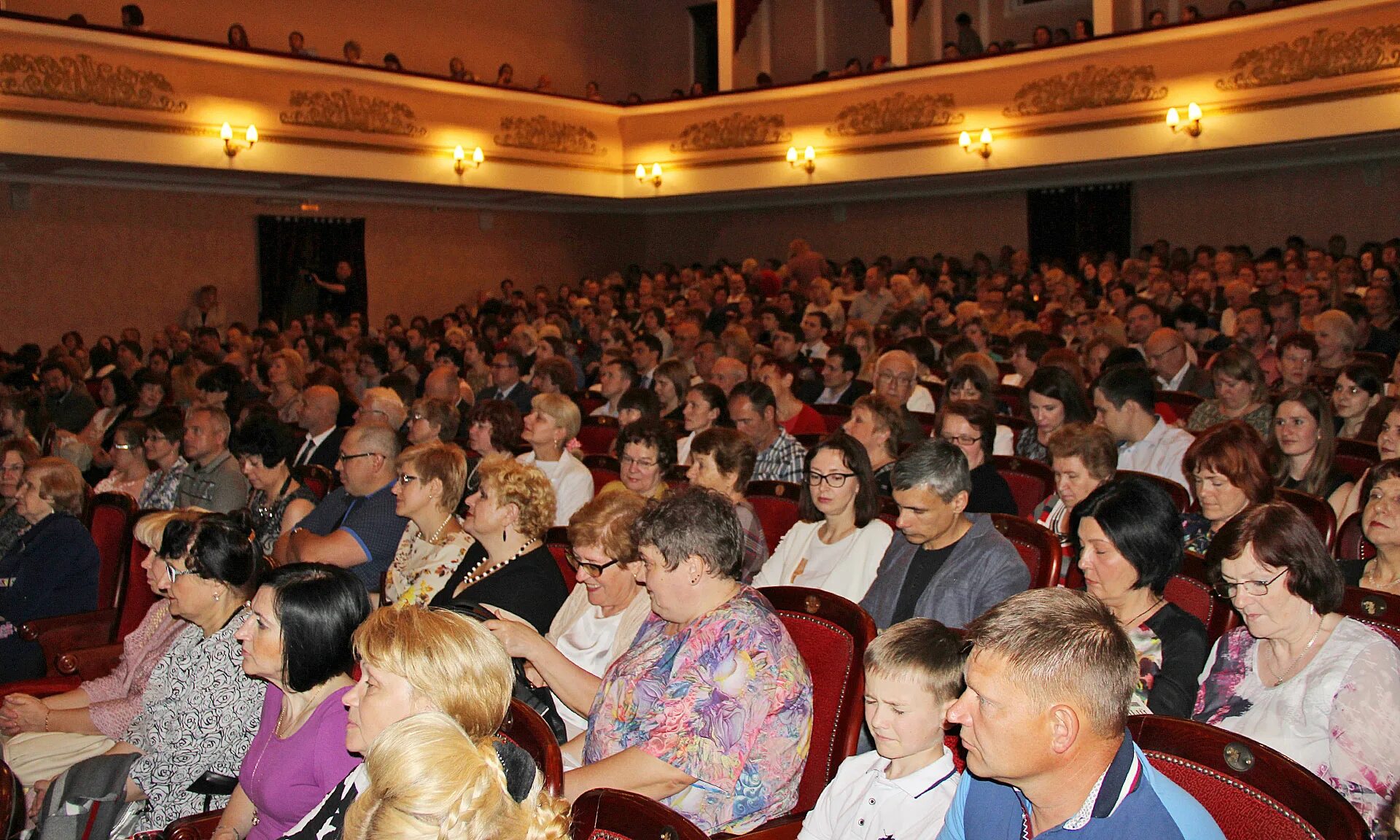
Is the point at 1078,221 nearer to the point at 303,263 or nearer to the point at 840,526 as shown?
the point at 303,263

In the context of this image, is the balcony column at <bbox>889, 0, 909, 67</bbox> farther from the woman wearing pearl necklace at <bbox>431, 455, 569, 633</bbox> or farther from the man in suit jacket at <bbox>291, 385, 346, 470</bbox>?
the woman wearing pearl necklace at <bbox>431, 455, 569, 633</bbox>

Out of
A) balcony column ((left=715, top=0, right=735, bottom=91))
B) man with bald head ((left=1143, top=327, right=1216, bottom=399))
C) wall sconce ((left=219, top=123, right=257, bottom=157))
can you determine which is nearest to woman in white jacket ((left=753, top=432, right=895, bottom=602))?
man with bald head ((left=1143, top=327, right=1216, bottom=399))

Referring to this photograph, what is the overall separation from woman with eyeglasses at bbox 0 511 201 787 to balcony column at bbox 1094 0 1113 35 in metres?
11.2

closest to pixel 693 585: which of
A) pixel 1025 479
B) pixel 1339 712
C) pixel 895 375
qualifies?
pixel 1339 712

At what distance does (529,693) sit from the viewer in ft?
9.39

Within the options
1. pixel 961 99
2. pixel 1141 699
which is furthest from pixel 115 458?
pixel 961 99

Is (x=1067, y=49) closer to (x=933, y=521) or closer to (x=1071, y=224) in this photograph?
(x=1071, y=224)

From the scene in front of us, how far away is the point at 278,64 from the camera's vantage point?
40.0 feet

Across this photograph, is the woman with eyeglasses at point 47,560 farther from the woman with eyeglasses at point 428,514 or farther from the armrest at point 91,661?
the woman with eyeglasses at point 428,514

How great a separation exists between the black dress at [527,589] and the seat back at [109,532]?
→ 1.74 m

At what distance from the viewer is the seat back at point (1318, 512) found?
3477 millimetres

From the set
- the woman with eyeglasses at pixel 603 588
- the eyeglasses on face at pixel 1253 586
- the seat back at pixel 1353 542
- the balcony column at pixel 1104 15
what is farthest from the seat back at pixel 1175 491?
the balcony column at pixel 1104 15

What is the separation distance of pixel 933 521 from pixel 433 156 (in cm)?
1151

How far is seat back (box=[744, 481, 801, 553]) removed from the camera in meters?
4.18
